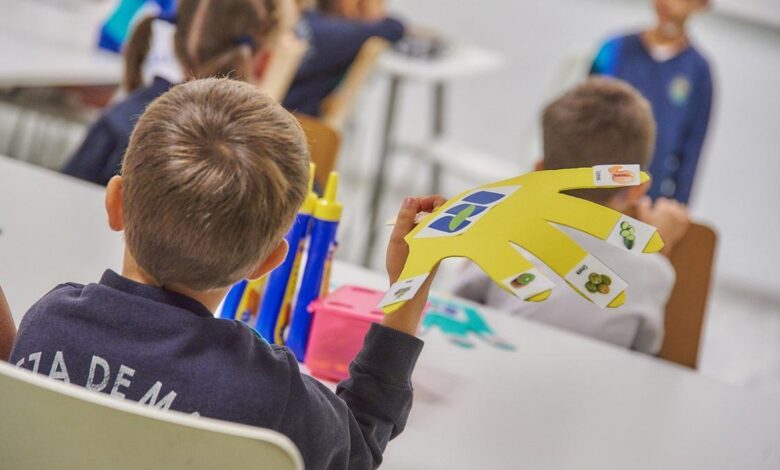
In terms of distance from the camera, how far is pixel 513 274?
95 cm

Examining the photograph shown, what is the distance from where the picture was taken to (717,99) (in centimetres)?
518

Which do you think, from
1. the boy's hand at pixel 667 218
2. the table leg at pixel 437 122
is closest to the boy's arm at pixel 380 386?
the boy's hand at pixel 667 218

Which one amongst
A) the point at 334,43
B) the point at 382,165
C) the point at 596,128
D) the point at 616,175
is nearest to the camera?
the point at 616,175

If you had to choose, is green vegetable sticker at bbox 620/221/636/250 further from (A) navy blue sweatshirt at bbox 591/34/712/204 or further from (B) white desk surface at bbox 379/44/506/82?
(B) white desk surface at bbox 379/44/506/82

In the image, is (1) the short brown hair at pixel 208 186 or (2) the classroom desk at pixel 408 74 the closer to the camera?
(1) the short brown hair at pixel 208 186

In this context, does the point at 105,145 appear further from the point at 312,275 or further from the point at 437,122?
the point at 437,122

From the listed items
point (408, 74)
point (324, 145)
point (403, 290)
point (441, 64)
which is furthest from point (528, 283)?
point (441, 64)

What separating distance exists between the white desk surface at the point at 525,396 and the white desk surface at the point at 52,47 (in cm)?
80

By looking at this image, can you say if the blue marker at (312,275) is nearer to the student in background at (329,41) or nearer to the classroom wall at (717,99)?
the student in background at (329,41)

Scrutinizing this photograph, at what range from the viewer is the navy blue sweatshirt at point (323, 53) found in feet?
11.4

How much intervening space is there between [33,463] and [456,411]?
0.63 meters

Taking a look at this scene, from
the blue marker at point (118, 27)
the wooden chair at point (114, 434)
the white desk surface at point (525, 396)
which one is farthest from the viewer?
the blue marker at point (118, 27)

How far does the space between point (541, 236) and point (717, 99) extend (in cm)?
444

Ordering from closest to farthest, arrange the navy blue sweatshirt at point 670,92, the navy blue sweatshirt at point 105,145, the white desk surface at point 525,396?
the white desk surface at point 525,396 < the navy blue sweatshirt at point 105,145 < the navy blue sweatshirt at point 670,92
